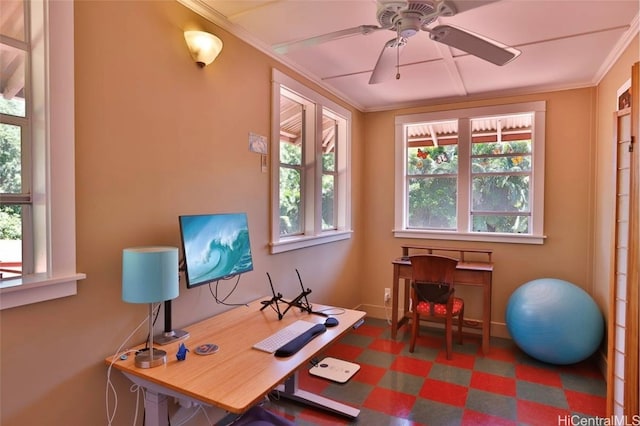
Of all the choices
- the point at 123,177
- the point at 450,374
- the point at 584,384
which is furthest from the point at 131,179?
the point at 584,384

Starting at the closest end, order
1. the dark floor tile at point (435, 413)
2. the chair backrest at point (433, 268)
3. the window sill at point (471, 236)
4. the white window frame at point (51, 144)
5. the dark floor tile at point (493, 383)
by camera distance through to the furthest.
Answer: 1. the white window frame at point (51, 144)
2. the dark floor tile at point (435, 413)
3. the dark floor tile at point (493, 383)
4. the chair backrest at point (433, 268)
5. the window sill at point (471, 236)

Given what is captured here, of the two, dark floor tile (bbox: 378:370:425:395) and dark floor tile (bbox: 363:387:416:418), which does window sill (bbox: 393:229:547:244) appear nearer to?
dark floor tile (bbox: 378:370:425:395)

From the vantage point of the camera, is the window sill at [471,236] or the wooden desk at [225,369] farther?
the window sill at [471,236]

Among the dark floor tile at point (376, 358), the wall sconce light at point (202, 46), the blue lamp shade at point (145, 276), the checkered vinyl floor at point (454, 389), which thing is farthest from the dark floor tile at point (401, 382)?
the wall sconce light at point (202, 46)

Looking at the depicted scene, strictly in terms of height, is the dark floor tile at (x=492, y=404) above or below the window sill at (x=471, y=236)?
below

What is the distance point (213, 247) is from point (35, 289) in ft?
2.55

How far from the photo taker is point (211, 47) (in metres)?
2.02

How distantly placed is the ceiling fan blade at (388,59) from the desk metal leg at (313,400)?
6.66 feet

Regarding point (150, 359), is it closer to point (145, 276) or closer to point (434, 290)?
point (145, 276)

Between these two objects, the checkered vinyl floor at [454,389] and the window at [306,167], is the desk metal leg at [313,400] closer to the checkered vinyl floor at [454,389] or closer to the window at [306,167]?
the checkered vinyl floor at [454,389]

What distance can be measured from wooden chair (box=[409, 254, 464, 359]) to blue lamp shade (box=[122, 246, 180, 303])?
2403mm

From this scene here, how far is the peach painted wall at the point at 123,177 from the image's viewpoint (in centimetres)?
143

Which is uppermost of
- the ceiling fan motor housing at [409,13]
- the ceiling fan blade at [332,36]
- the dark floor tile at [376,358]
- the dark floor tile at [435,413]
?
the ceiling fan motor housing at [409,13]

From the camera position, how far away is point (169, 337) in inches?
70.1
